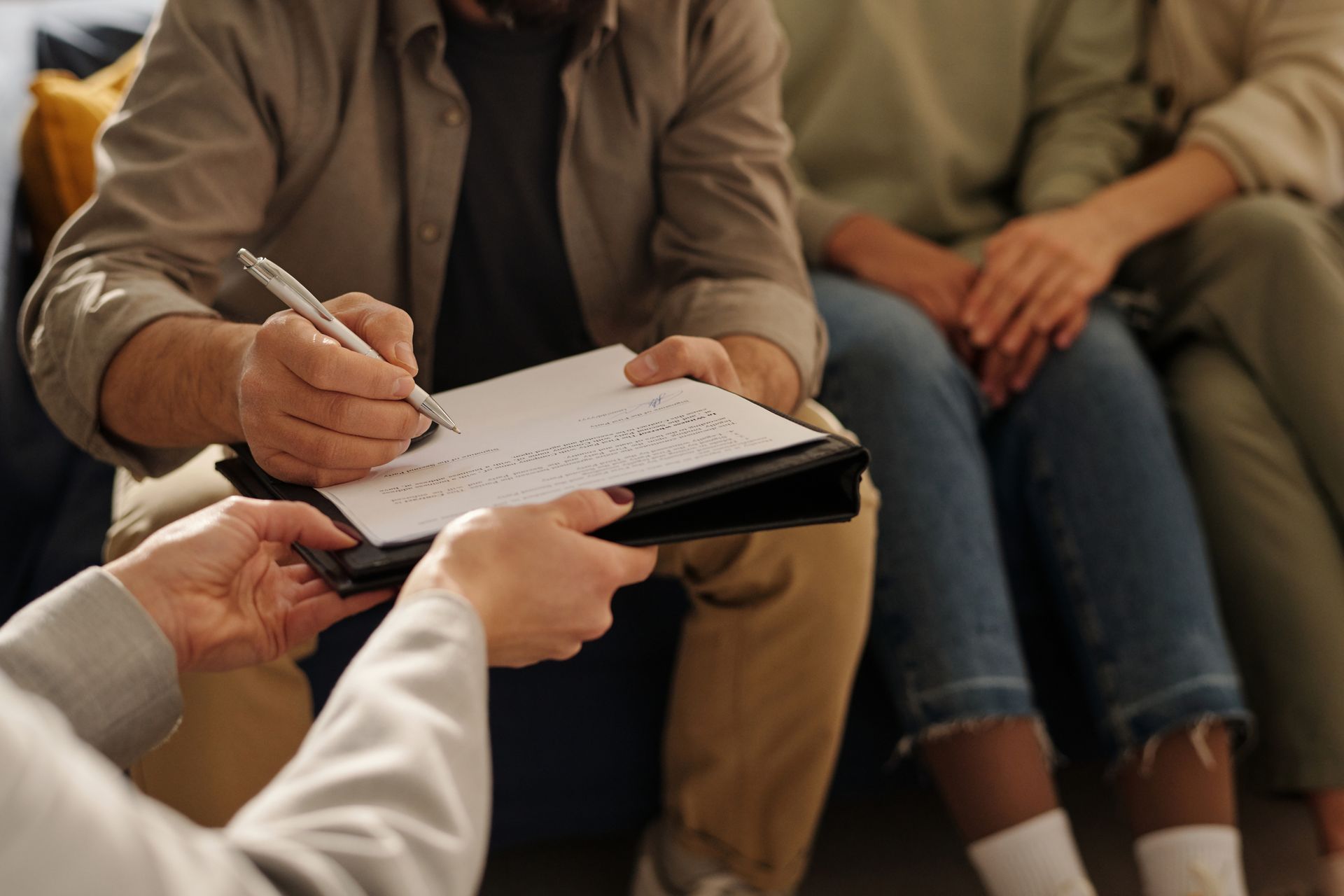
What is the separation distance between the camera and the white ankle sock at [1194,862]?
35.0 inches

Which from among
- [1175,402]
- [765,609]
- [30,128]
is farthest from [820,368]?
[30,128]

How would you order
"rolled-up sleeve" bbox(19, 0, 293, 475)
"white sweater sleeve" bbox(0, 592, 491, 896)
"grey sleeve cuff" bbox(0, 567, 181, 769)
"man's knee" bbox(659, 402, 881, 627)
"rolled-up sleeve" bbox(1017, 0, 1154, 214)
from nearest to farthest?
"white sweater sleeve" bbox(0, 592, 491, 896) → "grey sleeve cuff" bbox(0, 567, 181, 769) → "rolled-up sleeve" bbox(19, 0, 293, 475) → "man's knee" bbox(659, 402, 881, 627) → "rolled-up sleeve" bbox(1017, 0, 1154, 214)

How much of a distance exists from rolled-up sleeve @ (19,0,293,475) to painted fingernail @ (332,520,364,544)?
311 millimetres

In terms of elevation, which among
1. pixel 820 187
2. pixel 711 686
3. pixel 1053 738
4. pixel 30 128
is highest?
pixel 30 128

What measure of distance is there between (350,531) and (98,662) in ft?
0.41

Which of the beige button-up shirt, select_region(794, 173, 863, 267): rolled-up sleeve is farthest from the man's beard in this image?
select_region(794, 173, 863, 267): rolled-up sleeve

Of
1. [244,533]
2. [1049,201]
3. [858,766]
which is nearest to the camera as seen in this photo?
[244,533]

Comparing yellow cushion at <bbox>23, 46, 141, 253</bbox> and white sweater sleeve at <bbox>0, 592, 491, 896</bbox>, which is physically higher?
white sweater sleeve at <bbox>0, 592, 491, 896</bbox>

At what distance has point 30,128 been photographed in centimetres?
113

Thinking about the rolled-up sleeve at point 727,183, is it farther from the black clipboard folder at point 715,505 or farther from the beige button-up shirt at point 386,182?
the black clipboard folder at point 715,505

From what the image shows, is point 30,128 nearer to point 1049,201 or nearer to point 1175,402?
point 1049,201

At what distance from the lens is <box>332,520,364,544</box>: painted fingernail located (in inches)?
21.0

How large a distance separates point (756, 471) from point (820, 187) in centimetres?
92

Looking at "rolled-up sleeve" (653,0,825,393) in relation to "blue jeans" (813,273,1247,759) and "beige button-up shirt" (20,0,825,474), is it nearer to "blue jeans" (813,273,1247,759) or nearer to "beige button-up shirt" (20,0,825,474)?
"beige button-up shirt" (20,0,825,474)
